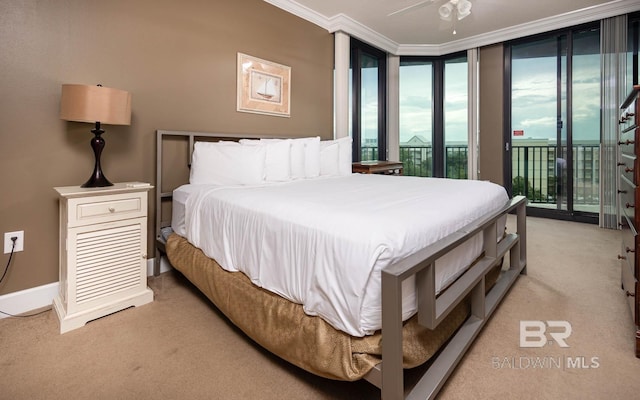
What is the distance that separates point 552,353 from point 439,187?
1053mm

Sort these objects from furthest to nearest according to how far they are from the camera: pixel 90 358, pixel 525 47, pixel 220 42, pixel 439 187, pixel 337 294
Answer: pixel 525 47 → pixel 220 42 → pixel 439 187 → pixel 90 358 → pixel 337 294

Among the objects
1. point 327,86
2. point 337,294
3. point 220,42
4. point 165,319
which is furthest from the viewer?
point 327,86

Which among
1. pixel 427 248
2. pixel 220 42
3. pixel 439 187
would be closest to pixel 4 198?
pixel 220 42

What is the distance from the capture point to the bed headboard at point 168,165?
2477 millimetres

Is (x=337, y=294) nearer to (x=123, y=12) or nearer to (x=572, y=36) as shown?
(x=123, y=12)

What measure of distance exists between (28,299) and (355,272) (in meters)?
2.16

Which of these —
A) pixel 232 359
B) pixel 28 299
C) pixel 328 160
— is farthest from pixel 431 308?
pixel 28 299

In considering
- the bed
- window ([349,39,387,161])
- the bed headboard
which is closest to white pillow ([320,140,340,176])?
the bed headboard

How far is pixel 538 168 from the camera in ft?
16.0

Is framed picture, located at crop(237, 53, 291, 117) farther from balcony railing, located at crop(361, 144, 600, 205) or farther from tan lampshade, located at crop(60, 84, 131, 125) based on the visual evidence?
balcony railing, located at crop(361, 144, 600, 205)

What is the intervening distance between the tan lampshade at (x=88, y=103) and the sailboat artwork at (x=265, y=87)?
1.48 meters

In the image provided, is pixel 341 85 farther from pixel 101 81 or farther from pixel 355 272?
pixel 355 272

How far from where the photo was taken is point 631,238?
168 centimetres

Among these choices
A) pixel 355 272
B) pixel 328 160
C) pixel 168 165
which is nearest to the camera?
pixel 355 272
